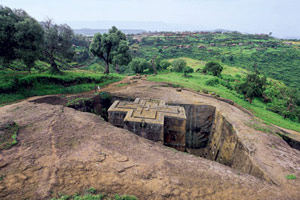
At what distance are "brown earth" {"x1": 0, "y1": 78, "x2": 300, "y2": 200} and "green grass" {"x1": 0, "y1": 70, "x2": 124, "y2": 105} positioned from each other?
5.98 m

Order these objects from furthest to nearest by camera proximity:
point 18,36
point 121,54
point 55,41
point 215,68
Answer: point 215,68 < point 121,54 < point 55,41 < point 18,36

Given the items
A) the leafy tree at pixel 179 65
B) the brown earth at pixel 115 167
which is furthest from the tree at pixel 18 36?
the leafy tree at pixel 179 65

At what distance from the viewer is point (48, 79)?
53.9 ft

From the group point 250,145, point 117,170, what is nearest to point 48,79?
point 117,170

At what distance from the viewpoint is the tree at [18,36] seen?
43.5 ft

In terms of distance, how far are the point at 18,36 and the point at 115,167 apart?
14.4 m

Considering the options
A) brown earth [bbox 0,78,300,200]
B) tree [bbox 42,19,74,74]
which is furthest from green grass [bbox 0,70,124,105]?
brown earth [bbox 0,78,300,200]

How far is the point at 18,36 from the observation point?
13.3 metres

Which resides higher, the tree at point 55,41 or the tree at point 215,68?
the tree at point 55,41

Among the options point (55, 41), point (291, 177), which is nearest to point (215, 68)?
point (55, 41)

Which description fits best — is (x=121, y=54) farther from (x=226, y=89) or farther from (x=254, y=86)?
(x=254, y=86)

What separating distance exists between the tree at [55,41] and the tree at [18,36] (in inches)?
109

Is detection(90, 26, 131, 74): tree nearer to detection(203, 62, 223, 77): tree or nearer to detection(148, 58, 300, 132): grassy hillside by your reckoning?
detection(148, 58, 300, 132): grassy hillside

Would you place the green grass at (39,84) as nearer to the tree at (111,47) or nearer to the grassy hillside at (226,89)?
the tree at (111,47)
